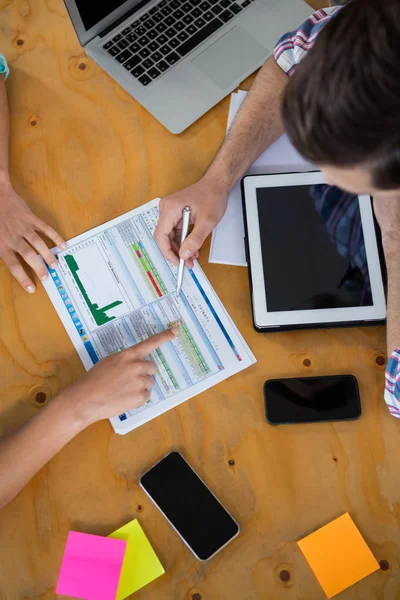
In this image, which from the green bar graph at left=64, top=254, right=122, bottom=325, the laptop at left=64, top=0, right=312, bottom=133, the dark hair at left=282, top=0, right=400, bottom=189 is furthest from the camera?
the laptop at left=64, top=0, right=312, bottom=133

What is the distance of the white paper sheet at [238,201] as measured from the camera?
0.85 metres

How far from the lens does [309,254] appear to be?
0.79 meters

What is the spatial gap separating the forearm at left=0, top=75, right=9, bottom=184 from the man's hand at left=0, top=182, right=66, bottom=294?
0.07 ft

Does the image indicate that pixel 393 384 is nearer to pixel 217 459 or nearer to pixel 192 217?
pixel 217 459

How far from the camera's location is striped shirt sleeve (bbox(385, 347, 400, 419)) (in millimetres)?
698

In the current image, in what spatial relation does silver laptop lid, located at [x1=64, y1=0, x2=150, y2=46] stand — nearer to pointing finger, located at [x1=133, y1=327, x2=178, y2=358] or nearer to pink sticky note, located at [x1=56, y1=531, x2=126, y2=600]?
pointing finger, located at [x1=133, y1=327, x2=178, y2=358]

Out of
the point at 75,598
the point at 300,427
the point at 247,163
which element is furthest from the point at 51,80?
the point at 75,598

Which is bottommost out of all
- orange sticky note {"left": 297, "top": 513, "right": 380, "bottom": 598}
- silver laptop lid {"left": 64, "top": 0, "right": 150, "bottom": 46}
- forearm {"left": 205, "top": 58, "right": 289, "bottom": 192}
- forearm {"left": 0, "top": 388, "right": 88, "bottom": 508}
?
orange sticky note {"left": 297, "top": 513, "right": 380, "bottom": 598}

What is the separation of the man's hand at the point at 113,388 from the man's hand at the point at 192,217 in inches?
6.7

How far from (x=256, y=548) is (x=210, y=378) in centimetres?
24

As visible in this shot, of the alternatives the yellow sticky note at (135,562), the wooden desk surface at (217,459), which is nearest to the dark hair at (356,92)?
the wooden desk surface at (217,459)

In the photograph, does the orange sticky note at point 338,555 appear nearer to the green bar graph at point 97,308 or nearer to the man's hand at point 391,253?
the man's hand at point 391,253

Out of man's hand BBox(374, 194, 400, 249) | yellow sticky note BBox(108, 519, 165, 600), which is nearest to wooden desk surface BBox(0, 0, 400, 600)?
yellow sticky note BBox(108, 519, 165, 600)

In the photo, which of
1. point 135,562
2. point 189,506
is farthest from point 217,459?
point 135,562
